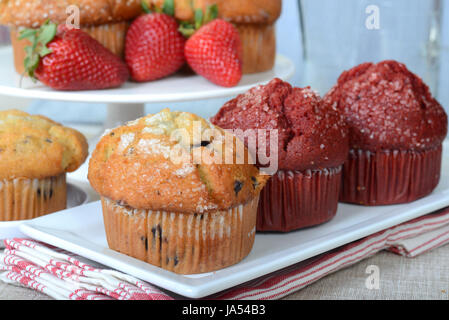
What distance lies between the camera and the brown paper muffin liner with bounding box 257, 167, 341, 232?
1.38 meters

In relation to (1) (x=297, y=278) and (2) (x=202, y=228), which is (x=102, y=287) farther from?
(1) (x=297, y=278)

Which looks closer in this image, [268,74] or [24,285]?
[24,285]

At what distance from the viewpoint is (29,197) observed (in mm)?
1465

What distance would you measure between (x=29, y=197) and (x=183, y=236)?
444 millimetres

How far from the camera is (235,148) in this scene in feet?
4.05

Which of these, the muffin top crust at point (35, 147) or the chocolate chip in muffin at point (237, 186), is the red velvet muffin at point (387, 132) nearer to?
the chocolate chip in muffin at point (237, 186)

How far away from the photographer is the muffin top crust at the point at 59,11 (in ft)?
5.80

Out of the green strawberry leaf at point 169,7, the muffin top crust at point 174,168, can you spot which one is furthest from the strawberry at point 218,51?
the muffin top crust at point 174,168

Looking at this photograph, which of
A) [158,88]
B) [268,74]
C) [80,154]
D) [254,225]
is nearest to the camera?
[254,225]

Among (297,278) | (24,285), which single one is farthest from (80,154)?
(297,278)

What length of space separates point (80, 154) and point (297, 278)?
560 mm

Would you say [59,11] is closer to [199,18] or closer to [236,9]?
[199,18]

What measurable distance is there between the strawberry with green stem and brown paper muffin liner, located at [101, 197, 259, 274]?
621 mm

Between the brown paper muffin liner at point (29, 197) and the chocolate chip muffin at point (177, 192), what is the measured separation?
0.85 ft
